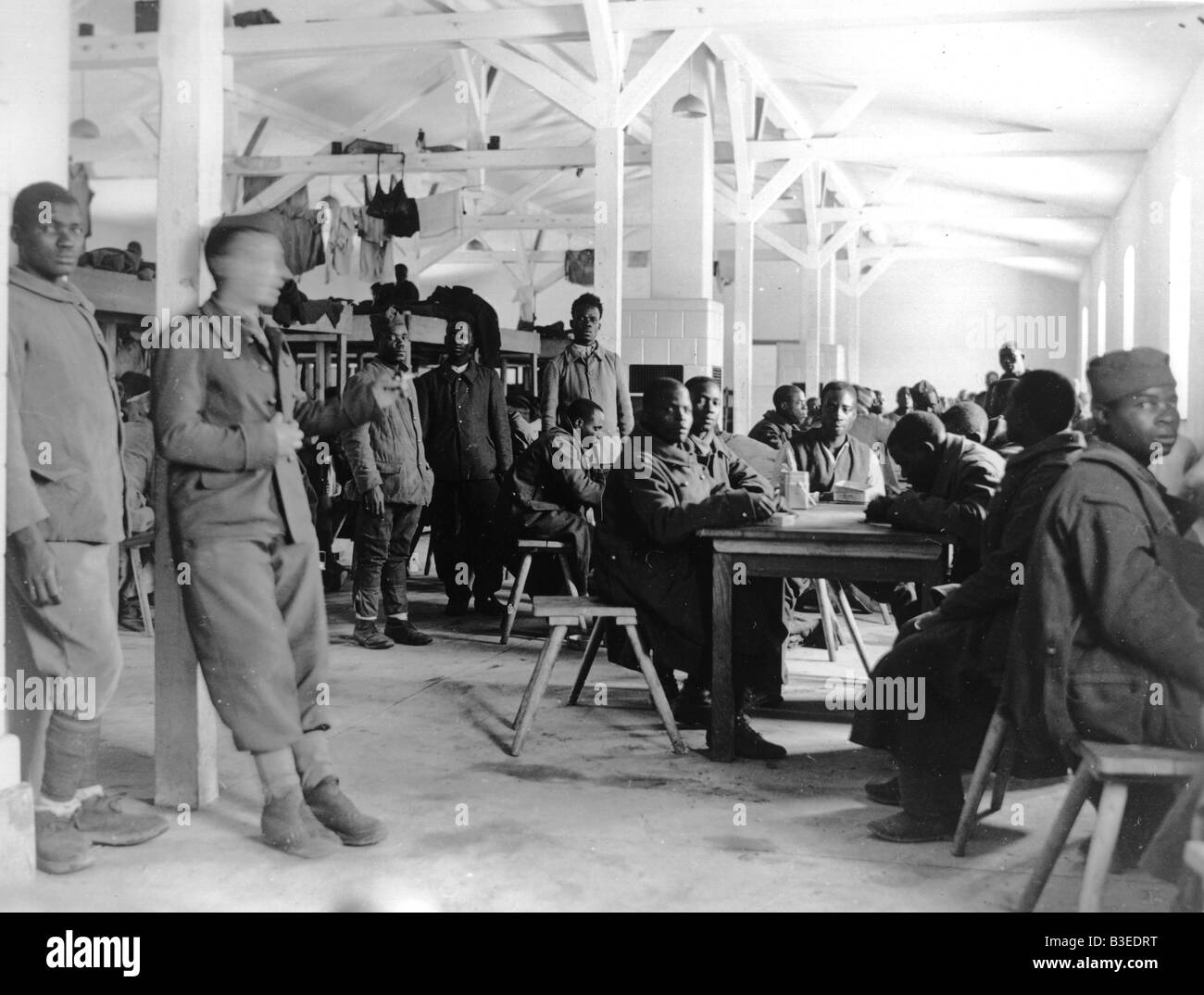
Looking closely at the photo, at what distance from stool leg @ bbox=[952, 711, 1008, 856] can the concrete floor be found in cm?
8

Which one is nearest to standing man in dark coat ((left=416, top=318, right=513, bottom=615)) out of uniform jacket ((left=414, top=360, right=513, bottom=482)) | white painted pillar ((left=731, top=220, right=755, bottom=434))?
uniform jacket ((left=414, top=360, right=513, bottom=482))

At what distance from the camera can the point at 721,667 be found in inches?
168

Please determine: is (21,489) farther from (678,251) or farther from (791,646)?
(678,251)

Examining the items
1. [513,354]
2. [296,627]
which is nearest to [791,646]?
[296,627]

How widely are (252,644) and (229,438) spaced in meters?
0.57

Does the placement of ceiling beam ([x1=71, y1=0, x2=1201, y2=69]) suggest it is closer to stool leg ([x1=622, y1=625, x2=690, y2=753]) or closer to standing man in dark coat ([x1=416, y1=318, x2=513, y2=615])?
standing man in dark coat ([x1=416, y1=318, x2=513, y2=615])

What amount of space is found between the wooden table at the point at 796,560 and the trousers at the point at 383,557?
241 centimetres

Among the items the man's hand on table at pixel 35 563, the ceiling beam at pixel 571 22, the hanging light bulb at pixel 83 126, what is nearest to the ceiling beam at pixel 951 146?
the ceiling beam at pixel 571 22

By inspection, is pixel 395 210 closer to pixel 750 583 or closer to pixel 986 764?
pixel 750 583

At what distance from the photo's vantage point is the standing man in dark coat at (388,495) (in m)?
6.01

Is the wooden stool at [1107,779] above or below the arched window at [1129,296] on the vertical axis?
below

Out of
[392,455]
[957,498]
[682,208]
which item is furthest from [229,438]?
[682,208]

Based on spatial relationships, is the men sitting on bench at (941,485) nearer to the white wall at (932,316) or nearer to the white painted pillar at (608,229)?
the white painted pillar at (608,229)

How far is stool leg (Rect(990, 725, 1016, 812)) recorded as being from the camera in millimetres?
3320
